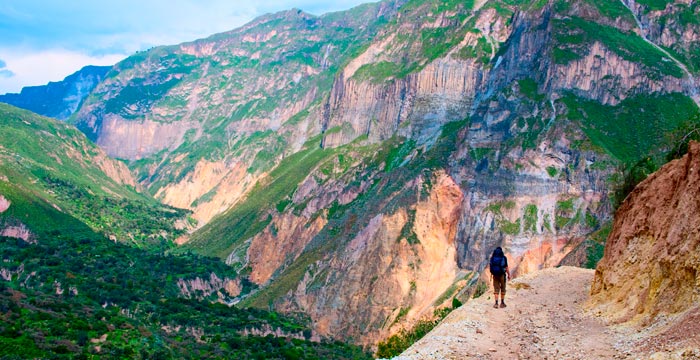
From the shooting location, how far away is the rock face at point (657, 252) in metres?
28.1

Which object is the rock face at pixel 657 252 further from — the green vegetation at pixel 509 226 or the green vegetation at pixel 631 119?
the green vegetation at pixel 631 119

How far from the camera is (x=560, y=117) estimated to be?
14225 centimetres

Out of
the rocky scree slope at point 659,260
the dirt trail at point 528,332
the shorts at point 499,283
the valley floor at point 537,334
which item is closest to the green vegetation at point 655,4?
the rocky scree slope at point 659,260

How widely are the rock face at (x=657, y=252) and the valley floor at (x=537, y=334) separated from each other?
4.69ft

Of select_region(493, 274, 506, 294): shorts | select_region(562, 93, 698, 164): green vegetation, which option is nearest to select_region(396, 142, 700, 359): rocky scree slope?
select_region(493, 274, 506, 294): shorts

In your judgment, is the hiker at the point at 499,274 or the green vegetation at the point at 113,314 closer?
the hiker at the point at 499,274

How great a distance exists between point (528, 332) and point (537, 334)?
55 centimetres

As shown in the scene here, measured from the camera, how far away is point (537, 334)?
3191cm

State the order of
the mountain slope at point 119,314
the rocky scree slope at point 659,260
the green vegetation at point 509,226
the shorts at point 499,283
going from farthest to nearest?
1. the green vegetation at point 509,226
2. the mountain slope at point 119,314
3. the shorts at point 499,283
4. the rocky scree slope at point 659,260

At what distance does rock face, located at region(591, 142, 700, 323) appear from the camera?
2814 centimetres

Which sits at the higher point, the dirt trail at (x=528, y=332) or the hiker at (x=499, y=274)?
the hiker at (x=499, y=274)

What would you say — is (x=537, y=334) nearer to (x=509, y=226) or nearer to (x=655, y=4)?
(x=509, y=226)

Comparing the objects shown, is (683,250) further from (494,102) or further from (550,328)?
(494,102)

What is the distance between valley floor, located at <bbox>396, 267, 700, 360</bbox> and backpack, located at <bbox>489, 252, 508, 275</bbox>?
197 cm
